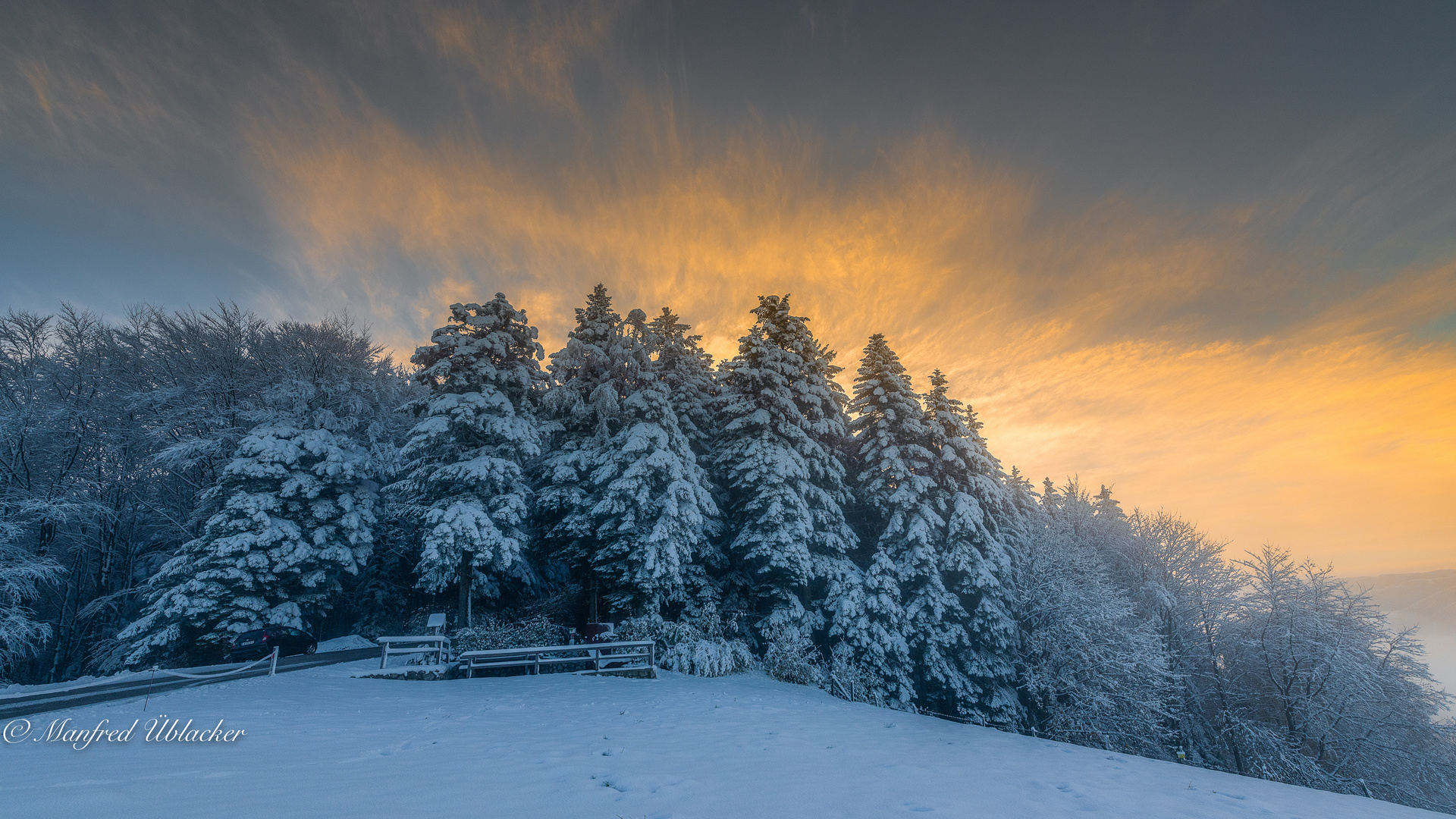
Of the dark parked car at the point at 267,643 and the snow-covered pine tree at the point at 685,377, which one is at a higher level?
the snow-covered pine tree at the point at 685,377

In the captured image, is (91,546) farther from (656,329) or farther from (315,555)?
(656,329)

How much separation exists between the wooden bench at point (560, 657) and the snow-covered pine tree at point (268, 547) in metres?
8.75

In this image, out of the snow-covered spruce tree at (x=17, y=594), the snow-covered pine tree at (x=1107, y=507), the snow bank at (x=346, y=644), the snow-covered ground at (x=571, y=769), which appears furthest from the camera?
the snow-covered pine tree at (x=1107, y=507)

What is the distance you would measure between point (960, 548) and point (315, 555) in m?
24.3

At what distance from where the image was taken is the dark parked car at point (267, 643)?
1862cm

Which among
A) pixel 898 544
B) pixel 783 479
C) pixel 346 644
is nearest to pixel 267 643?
pixel 346 644

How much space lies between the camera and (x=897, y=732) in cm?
1035

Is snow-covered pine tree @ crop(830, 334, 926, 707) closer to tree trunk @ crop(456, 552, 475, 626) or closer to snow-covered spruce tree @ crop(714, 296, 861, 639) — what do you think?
snow-covered spruce tree @ crop(714, 296, 861, 639)

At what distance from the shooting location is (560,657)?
17.3m

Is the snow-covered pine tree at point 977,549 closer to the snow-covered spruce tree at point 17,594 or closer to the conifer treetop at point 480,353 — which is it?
the conifer treetop at point 480,353

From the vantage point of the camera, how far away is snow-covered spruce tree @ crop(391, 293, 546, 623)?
1822cm

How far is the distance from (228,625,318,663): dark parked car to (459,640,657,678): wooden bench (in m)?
8.05

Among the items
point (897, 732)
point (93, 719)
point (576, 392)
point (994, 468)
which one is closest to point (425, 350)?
point (576, 392)

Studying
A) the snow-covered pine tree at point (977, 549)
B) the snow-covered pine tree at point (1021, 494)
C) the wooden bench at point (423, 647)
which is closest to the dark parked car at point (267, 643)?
the wooden bench at point (423, 647)
